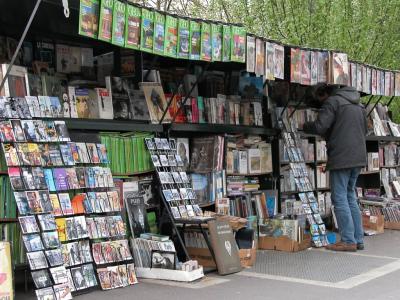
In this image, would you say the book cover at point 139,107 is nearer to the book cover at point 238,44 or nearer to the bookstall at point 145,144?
the bookstall at point 145,144

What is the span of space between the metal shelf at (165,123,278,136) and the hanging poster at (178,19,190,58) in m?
1.32

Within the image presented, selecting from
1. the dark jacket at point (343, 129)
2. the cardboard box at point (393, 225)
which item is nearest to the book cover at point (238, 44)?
the dark jacket at point (343, 129)

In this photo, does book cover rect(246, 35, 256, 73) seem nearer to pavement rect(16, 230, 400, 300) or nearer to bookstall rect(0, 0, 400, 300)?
bookstall rect(0, 0, 400, 300)

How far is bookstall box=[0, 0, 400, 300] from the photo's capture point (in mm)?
5297

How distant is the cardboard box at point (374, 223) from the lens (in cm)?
932

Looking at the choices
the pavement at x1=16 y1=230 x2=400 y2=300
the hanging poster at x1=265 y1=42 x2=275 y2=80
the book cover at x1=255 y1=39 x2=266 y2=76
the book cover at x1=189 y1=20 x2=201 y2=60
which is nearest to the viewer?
the pavement at x1=16 y1=230 x2=400 y2=300

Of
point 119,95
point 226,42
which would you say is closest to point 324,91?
point 226,42

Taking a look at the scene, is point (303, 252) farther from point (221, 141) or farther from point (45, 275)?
point (45, 275)

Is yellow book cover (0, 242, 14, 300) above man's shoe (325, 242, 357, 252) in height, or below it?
above

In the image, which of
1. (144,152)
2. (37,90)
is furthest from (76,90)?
(144,152)

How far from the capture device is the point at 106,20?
521 cm

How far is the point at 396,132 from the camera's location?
11914mm

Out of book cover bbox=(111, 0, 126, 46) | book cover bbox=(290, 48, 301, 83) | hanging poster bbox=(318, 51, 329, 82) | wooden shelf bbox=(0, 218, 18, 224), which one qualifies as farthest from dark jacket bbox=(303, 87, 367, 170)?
wooden shelf bbox=(0, 218, 18, 224)

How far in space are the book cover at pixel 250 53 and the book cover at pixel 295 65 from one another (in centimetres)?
81
